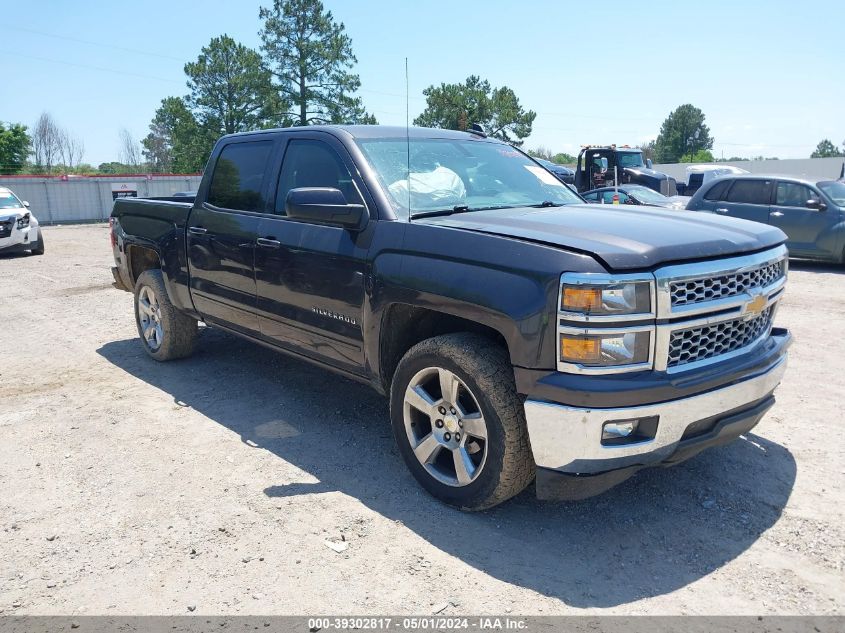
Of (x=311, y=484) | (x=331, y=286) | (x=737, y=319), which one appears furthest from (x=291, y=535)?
(x=737, y=319)

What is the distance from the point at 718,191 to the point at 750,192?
21.6 inches

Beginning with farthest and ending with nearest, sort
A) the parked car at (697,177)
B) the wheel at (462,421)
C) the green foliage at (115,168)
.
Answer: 1. the green foliage at (115,168)
2. the parked car at (697,177)
3. the wheel at (462,421)

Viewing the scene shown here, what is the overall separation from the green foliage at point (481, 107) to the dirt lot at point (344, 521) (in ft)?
159

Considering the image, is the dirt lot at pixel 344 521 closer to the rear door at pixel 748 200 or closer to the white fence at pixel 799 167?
the rear door at pixel 748 200

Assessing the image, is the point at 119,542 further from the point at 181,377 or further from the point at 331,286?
the point at 181,377

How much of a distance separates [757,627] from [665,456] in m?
0.72

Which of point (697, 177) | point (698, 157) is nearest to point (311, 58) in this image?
A: point (697, 177)

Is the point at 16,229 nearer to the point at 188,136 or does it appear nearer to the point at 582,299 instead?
the point at 582,299

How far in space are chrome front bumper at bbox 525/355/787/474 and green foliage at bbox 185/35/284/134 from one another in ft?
157

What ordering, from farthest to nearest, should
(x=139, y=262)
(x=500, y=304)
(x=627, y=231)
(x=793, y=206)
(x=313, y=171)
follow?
1. (x=793, y=206)
2. (x=139, y=262)
3. (x=313, y=171)
4. (x=627, y=231)
5. (x=500, y=304)

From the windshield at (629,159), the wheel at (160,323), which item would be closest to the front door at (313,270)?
the wheel at (160,323)

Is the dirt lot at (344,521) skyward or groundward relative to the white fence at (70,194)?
groundward

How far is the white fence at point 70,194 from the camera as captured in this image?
29770 mm

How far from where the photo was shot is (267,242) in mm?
4539
